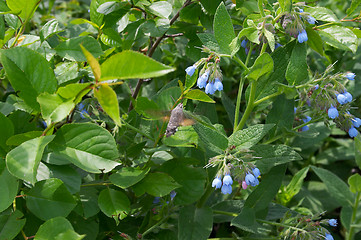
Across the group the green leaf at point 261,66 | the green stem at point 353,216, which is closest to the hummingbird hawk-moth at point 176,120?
the green leaf at point 261,66

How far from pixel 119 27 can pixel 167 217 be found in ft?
2.32

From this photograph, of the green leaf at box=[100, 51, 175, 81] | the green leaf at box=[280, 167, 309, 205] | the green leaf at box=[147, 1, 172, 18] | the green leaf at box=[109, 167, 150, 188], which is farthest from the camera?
the green leaf at box=[280, 167, 309, 205]

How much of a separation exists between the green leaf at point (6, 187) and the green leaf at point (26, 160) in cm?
13

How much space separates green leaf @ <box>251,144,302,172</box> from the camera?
1317 millimetres

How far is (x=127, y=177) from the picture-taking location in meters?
1.23

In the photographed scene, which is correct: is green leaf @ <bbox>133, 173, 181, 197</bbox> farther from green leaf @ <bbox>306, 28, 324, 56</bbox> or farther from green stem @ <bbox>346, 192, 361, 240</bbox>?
green stem @ <bbox>346, 192, 361, 240</bbox>

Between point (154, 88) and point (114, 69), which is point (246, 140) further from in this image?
point (154, 88)

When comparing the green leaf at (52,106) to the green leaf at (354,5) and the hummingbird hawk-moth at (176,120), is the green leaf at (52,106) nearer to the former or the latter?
the hummingbird hawk-moth at (176,120)

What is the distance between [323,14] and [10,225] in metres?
1.09

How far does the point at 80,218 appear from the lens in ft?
4.40

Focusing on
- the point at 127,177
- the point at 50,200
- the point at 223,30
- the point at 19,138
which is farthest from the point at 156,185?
the point at 223,30

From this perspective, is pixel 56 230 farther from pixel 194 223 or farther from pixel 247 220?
pixel 247 220

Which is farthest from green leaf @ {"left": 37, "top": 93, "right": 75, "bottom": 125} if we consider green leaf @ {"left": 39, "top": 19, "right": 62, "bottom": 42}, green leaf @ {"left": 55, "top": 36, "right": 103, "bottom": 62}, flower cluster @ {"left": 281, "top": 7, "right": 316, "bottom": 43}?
flower cluster @ {"left": 281, "top": 7, "right": 316, "bottom": 43}

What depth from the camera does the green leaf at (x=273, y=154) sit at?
4.32 feet
